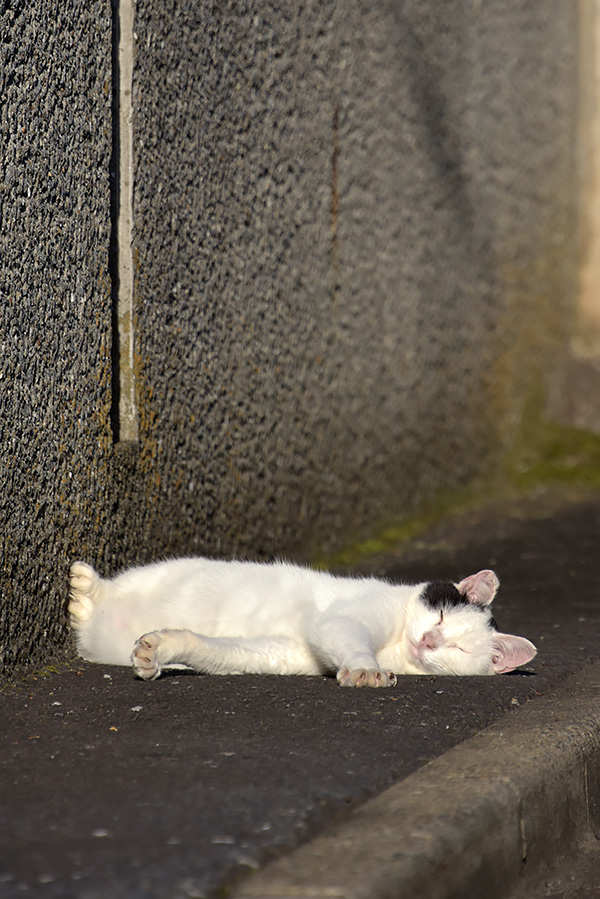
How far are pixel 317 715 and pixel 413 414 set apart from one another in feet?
10.3

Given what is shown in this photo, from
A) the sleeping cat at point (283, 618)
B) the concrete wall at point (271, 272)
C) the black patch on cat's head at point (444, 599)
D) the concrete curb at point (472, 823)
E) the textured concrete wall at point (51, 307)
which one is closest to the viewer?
the concrete curb at point (472, 823)

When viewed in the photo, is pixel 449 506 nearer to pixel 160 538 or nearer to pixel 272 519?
pixel 272 519

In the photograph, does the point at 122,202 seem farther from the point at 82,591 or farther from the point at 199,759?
the point at 199,759

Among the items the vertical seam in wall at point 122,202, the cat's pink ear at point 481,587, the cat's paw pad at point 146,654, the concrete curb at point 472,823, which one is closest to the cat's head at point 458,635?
the cat's pink ear at point 481,587

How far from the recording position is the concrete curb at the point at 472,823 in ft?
6.27

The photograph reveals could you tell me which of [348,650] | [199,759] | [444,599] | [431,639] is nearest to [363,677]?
[348,650]

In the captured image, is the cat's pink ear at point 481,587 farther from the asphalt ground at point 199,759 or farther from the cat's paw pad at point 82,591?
the cat's paw pad at point 82,591

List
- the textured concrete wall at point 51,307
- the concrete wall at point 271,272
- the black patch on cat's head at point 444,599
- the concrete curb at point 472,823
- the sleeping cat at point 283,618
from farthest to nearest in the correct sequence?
1. the black patch on cat's head at point 444,599
2. the sleeping cat at point 283,618
3. the concrete wall at point 271,272
4. the textured concrete wall at point 51,307
5. the concrete curb at point 472,823

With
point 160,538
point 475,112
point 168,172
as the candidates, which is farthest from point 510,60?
point 160,538

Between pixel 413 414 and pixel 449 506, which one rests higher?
pixel 413 414

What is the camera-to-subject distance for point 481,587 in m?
3.48

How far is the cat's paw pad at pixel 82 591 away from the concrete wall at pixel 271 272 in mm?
56

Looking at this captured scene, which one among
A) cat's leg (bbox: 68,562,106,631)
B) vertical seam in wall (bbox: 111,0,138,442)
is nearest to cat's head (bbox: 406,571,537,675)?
cat's leg (bbox: 68,562,106,631)

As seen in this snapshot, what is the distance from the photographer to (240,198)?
4262mm
